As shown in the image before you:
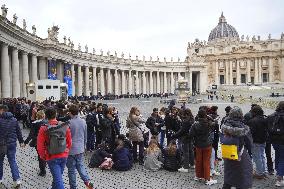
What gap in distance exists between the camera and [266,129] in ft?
36.6

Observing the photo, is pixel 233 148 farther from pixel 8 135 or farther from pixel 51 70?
pixel 51 70

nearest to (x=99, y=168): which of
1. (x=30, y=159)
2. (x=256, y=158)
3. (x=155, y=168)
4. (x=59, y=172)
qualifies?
Answer: (x=155, y=168)

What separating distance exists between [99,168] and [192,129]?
3977mm

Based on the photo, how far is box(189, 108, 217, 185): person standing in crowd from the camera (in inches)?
410

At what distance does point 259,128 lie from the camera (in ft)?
36.6

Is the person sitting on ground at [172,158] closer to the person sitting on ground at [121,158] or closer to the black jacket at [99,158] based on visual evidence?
the person sitting on ground at [121,158]

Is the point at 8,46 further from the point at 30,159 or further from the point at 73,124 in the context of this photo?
the point at 73,124

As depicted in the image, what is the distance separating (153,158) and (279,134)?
4.28 metres

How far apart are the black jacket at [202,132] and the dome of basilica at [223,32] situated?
158 metres

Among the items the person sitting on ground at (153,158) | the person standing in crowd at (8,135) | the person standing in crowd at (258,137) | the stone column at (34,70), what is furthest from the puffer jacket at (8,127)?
the stone column at (34,70)

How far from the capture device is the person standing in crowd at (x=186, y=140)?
38.1 ft

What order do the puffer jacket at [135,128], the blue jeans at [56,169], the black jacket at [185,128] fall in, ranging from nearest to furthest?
the blue jeans at [56,169], the black jacket at [185,128], the puffer jacket at [135,128]

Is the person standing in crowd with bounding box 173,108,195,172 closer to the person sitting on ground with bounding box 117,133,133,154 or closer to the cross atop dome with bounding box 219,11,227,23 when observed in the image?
the person sitting on ground with bounding box 117,133,133,154

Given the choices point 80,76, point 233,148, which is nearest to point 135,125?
point 233,148
